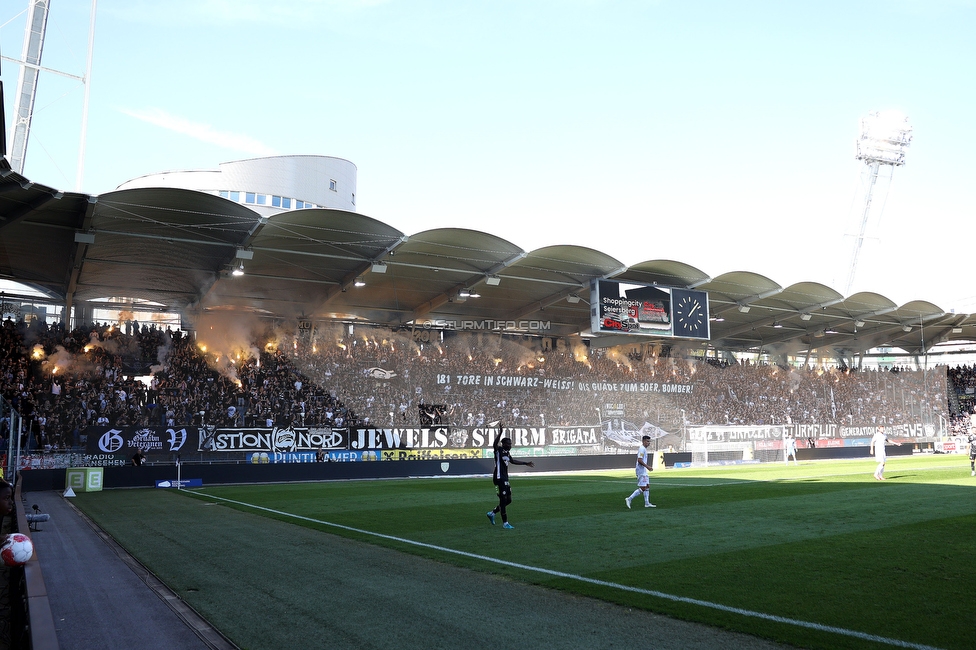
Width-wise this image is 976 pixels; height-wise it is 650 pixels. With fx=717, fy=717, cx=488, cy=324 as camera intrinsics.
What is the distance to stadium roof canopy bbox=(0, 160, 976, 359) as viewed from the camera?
29.3 metres

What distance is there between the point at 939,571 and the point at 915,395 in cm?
5615

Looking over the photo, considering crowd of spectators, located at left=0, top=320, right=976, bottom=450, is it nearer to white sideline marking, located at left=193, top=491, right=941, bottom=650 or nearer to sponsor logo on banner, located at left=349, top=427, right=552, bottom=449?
sponsor logo on banner, located at left=349, top=427, right=552, bottom=449

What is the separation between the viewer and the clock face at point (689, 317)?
41.3 metres

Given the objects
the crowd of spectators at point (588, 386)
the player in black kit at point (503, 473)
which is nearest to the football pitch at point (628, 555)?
the player in black kit at point (503, 473)

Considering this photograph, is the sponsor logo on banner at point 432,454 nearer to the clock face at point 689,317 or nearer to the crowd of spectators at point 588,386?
the crowd of spectators at point 588,386

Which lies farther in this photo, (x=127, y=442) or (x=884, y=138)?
(x=884, y=138)

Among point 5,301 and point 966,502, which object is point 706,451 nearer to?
point 966,502

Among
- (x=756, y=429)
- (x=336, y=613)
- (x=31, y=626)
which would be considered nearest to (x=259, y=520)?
(x=336, y=613)

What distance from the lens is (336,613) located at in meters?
7.69

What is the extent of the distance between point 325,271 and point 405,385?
8690 mm

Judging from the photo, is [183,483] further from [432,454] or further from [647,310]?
[647,310]

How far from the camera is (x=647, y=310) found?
40406mm
